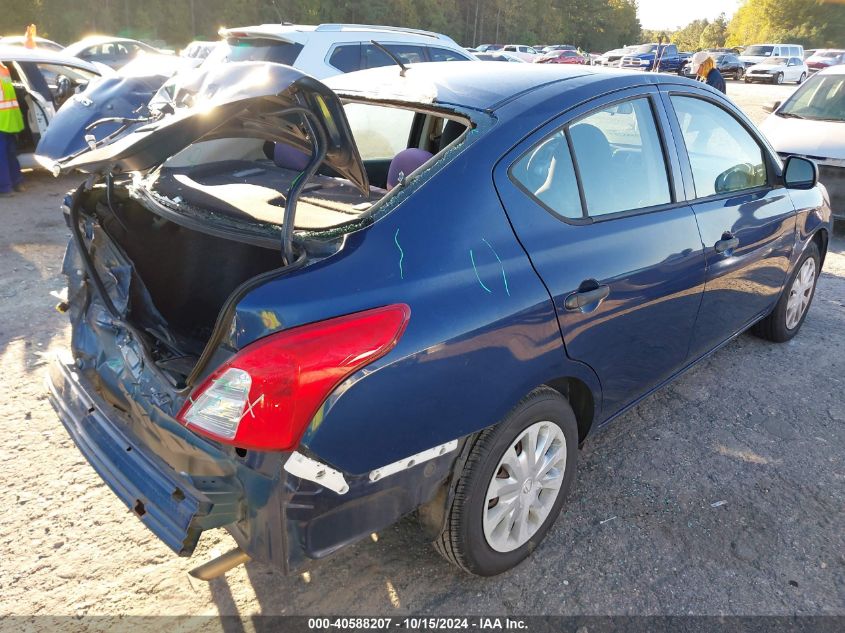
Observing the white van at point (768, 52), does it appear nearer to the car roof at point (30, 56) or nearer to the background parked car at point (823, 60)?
the background parked car at point (823, 60)

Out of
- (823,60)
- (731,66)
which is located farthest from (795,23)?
(731,66)

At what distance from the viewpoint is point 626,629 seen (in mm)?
2156

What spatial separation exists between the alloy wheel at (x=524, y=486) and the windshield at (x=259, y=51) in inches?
238

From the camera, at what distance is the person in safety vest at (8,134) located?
23.1 feet

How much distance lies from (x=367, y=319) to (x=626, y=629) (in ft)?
4.55

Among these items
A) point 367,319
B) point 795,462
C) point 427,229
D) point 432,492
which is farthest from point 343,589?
point 795,462

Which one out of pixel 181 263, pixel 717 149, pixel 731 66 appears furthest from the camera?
pixel 731 66

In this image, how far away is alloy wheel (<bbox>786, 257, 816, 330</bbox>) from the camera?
4.20m

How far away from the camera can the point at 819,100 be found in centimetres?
774

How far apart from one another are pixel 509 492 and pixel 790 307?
299 centimetres

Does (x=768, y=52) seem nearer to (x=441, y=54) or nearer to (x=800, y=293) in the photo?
(x=441, y=54)

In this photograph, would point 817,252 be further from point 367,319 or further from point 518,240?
point 367,319

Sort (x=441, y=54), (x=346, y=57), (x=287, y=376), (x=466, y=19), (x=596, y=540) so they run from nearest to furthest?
1. (x=287, y=376)
2. (x=596, y=540)
3. (x=346, y=57)
4. (x=441, y=54)
5. (x=466, y=19)

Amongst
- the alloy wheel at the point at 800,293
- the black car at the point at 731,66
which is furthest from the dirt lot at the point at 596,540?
the black car at the point at 731,66
